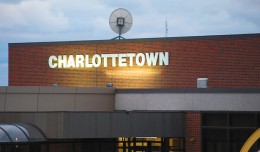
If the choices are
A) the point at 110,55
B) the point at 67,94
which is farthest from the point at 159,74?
the point at 67,94

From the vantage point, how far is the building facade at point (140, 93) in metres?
31.1

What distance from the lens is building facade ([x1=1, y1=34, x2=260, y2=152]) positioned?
31.1 meters

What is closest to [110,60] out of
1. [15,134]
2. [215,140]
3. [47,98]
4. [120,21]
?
[120,21]

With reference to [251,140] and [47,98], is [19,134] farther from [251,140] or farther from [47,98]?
[251,140]

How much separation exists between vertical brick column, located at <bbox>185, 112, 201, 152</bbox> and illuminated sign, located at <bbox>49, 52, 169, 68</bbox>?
573cm

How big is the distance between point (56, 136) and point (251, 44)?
12.5 m

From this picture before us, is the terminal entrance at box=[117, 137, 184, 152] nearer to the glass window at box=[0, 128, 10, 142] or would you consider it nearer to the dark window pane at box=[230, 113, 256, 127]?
the dark window pane at box=[230, 113, 256, 127]

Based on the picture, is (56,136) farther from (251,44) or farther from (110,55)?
(251,44)

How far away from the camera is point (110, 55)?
3847 centimetres

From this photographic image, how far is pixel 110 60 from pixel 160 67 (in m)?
3.33

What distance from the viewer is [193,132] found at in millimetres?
31922

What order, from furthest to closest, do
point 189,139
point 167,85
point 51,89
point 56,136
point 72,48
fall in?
point 72,48 < point 167,85 < point 51,89 < point 189,139 < point 56,136

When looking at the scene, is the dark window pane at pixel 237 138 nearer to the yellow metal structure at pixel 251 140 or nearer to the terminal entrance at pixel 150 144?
the yellow metal structure at pixel 251 140

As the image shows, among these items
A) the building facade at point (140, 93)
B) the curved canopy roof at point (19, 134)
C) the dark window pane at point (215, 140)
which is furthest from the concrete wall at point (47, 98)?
the dark window pane at point (215, 140)
